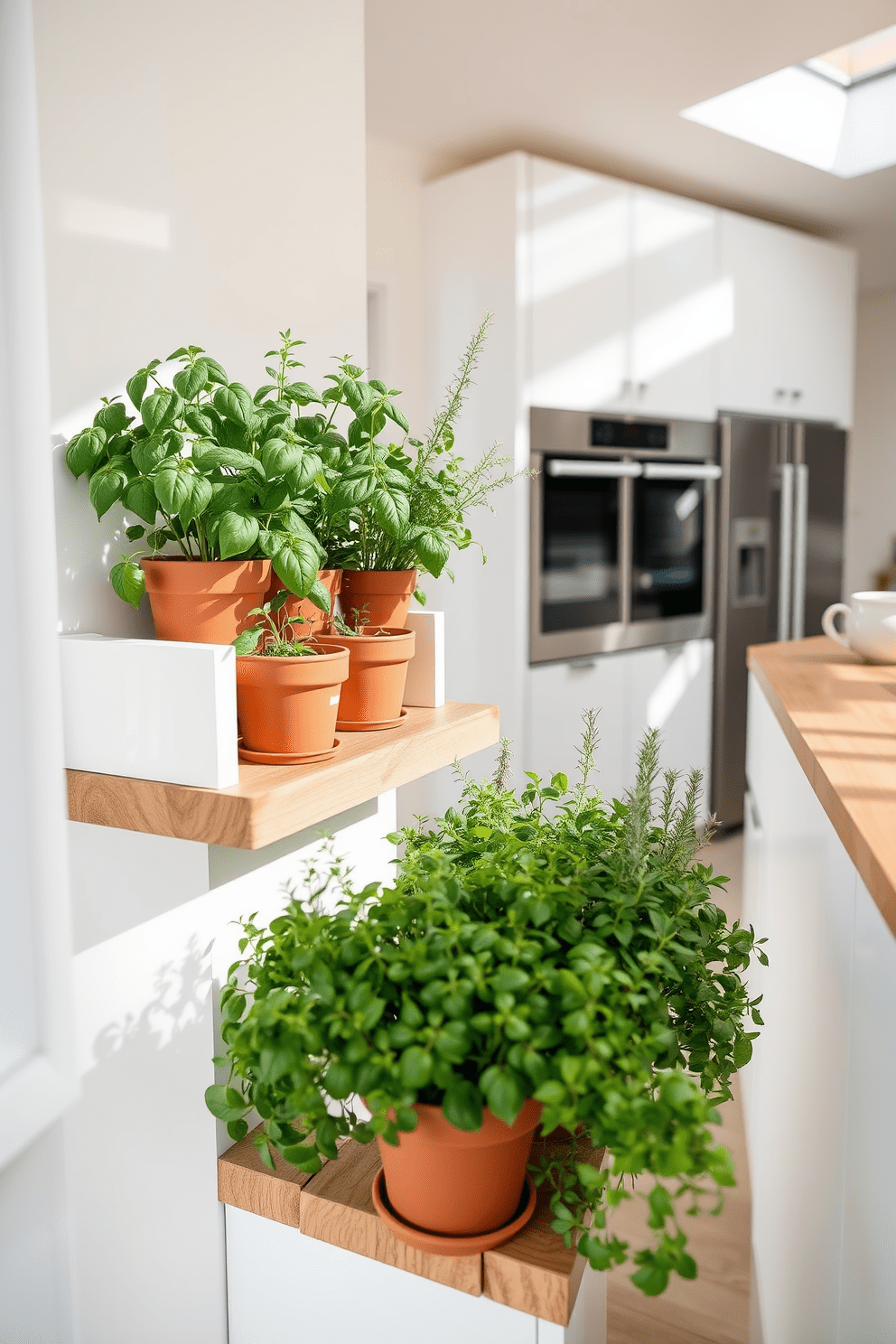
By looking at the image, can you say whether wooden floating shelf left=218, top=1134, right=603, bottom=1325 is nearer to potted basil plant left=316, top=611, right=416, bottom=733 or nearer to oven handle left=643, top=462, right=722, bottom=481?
potted basil plant left=316, top=611, right=416, bottom=733

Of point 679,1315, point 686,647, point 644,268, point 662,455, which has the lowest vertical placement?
point 679,1315

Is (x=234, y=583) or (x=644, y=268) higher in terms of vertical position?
(x=644, y=268)

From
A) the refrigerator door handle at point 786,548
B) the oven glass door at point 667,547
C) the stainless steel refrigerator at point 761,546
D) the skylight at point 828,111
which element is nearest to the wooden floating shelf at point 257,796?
the oven glass door at point 667,547

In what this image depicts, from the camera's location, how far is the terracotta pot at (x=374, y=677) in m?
1.09

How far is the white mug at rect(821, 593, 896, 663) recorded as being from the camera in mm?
1905

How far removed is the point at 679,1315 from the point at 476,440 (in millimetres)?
2456

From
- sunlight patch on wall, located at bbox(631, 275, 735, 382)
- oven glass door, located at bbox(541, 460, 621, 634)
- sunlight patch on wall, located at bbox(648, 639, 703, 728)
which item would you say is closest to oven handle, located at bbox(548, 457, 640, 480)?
oven glass door, located at bbox(541, 460, 621, 634)

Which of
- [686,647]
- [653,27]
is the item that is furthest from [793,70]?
[686,647]

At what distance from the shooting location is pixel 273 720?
0.98 meters

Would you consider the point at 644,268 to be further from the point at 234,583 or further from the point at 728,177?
the point at 234,583

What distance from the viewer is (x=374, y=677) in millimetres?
1110

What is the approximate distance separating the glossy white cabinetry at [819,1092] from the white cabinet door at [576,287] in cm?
172

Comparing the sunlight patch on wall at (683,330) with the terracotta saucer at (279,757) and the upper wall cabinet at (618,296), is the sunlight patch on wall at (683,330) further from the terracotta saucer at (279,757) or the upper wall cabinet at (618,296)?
the terracotta saucer at (279,757)

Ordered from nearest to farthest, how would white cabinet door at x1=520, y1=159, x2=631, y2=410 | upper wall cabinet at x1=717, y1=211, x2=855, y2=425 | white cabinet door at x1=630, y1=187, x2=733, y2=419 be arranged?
Result: white cabinet door at x1=520, y1=159, x2=631, y2=410, white cabinet door at x1=630, y1=187, x2=733, y2=419, upper wall cabinet at x1=717, y1=211, x2=855, y2=425
